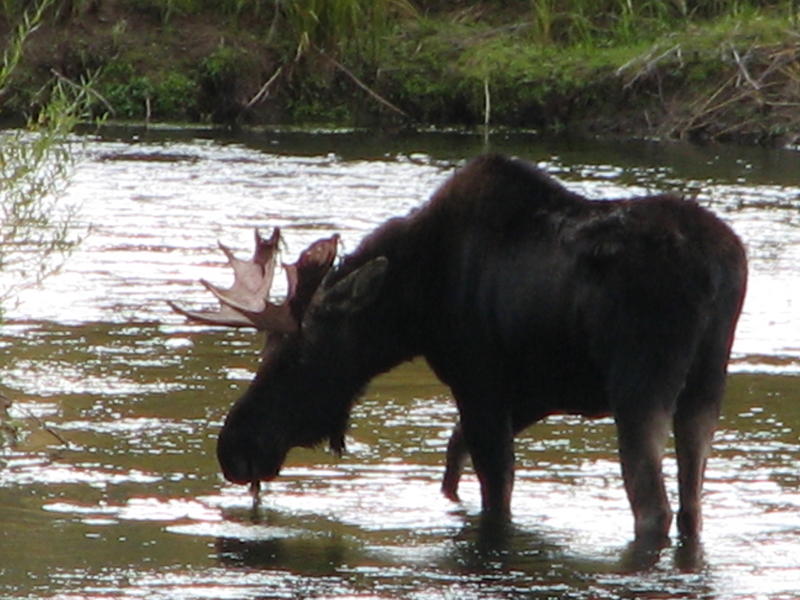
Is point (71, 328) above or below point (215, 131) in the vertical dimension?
below

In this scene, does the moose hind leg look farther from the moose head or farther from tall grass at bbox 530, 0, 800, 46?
tall grass at bbox 530, 0, 800, 46

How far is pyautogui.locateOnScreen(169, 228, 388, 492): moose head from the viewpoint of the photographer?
8.13 m

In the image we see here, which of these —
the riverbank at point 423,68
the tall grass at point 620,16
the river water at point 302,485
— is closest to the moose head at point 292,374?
the river water at point 302,485

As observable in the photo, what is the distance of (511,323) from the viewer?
306 inches

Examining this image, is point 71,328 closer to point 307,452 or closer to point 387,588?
point 307,452

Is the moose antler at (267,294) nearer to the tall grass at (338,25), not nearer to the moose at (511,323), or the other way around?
the moose at (511,323)

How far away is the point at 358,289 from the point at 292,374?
478mm

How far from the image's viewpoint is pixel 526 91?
2545 centimetres

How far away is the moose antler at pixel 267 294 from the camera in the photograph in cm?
812

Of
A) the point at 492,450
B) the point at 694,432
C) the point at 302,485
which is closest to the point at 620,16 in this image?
the point at 302,485

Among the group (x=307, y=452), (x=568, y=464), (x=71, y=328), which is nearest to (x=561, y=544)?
(x=568, y=464)

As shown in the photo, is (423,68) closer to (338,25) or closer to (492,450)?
(338,25)

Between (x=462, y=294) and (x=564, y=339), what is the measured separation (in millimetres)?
533

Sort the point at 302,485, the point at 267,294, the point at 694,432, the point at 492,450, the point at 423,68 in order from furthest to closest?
1. the point at 423,68
2. the point at 302,485
3. the point at 267,294
4. the point at 492,450
5. the point at 694,432
